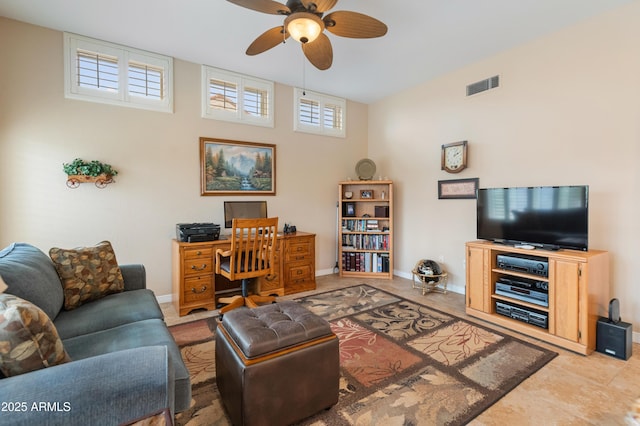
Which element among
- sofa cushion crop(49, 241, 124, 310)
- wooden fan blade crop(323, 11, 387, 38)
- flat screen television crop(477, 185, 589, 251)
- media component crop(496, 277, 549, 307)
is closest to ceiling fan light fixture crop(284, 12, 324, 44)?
wooden fan blade crop(323, 11, 387, 38)

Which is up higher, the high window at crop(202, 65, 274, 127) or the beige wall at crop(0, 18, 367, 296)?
the high window at crop(202, 65, 274, 127)

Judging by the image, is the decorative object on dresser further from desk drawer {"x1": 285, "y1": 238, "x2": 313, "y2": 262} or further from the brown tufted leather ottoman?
the brown tufted leather ottoman

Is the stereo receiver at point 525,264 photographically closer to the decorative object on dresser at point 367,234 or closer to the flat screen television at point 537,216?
the flat screen television at point 537,216

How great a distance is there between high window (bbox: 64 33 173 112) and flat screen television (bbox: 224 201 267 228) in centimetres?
141

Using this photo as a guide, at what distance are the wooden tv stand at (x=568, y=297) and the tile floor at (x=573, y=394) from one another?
0.41 ft

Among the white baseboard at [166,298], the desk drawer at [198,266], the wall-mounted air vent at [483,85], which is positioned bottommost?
the white baseboard at [166,298]

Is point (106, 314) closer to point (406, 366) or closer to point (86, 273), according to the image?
point (86, 273)

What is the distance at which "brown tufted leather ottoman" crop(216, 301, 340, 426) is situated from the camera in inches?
59.1

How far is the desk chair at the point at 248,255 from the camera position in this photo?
3088mm

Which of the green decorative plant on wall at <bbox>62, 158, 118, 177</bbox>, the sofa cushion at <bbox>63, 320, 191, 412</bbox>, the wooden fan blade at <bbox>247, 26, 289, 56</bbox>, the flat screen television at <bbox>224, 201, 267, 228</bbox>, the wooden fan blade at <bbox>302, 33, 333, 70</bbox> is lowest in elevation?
the sofa cushion at <bbox>63, 320, 191, 412</bbox>

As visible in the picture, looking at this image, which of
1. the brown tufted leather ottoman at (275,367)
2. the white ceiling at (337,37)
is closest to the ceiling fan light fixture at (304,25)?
the white ceiling at (337,37)

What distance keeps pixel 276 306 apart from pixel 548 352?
229 centimetres

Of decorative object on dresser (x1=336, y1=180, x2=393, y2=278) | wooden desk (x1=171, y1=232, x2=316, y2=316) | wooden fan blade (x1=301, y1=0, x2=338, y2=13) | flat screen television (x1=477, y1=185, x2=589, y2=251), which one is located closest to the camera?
wooden fan blade (x1=301, y1=0, x2=338, y2=13)

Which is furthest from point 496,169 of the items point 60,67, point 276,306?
point 60,67
